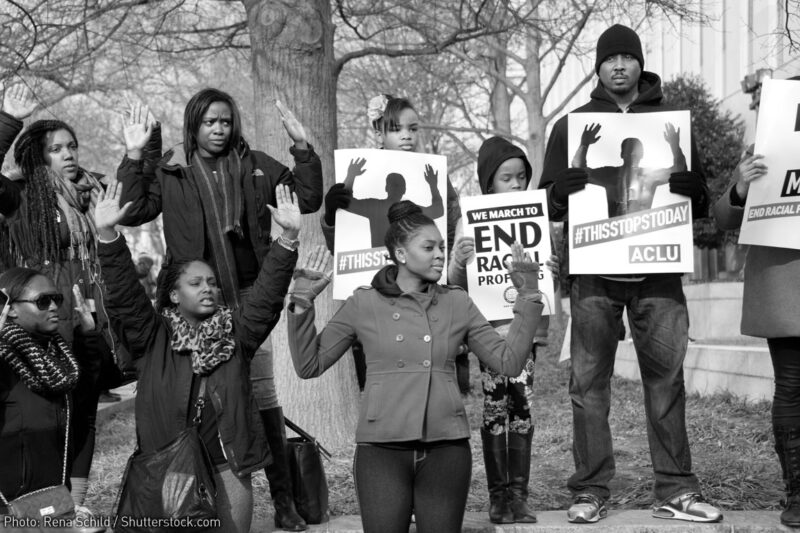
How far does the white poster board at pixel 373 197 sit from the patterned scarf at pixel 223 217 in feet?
2.37

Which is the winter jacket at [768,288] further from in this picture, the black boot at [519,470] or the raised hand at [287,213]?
the raised hand at [287,213]

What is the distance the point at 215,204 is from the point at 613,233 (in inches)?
78.8

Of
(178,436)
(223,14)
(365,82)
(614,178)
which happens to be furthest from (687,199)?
(365,82)

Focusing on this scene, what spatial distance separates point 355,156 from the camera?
568 centimetres

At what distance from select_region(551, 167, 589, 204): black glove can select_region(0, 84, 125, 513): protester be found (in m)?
2.48

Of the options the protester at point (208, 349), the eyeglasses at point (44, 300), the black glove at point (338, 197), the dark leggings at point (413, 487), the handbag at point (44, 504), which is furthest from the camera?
the black glove at point (338, 197)

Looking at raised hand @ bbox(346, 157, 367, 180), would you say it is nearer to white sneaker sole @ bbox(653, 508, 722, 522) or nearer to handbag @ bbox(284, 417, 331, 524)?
handbag @ bbox(284, 417, 331, 524)

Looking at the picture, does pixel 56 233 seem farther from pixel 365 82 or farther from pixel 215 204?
pixel 365 82

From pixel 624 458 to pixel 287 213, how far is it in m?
3.58

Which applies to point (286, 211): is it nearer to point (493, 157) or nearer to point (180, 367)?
point (180, 367)

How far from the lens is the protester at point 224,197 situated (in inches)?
198

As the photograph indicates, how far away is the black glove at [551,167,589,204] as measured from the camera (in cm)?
544

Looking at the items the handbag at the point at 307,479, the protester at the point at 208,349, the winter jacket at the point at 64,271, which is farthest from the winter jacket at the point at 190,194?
the handbag at the point at 307,479

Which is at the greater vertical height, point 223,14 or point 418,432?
point 223,14
